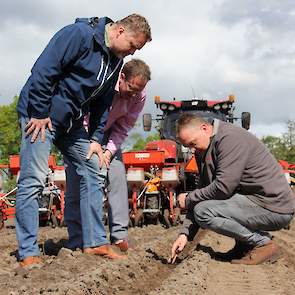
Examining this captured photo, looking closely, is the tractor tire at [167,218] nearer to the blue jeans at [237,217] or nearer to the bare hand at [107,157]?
the bare hand at [107,157]

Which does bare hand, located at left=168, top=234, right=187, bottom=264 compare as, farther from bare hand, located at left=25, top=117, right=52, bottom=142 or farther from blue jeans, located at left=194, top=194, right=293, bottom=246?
bare hand, located at left=25, top=117, right=52, bottom=142

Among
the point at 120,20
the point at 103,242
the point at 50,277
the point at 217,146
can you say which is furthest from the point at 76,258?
the point at 120,20

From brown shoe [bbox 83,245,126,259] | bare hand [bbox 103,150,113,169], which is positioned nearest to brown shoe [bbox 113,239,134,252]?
brown shoe [bbox 83,245,126,259]

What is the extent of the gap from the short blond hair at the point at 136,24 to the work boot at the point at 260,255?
2028 millimetres

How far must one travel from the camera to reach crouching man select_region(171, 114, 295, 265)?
174 inches

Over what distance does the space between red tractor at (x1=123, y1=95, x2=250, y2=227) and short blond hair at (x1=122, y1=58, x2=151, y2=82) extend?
344cm

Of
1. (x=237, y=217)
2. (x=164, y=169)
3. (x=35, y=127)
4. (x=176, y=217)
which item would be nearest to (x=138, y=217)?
(x=176, y=217)

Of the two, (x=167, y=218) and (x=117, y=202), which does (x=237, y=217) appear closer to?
(x=117, y=202)

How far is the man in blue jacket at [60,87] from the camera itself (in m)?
4.06

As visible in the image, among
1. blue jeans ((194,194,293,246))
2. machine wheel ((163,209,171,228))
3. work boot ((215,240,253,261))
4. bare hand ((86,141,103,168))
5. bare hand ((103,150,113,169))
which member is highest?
bare hand ((86,141,103,168))

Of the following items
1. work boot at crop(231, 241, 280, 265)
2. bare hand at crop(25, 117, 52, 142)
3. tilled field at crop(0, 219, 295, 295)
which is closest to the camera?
tilled field at crop(0, 219, 295, 295)

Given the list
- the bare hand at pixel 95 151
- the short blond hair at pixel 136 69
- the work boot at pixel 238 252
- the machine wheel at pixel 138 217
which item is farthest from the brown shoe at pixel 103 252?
the machine wheel at pixel 138 217

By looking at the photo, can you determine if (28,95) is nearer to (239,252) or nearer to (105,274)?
(105,274)

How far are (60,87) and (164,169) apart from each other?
4678mm
